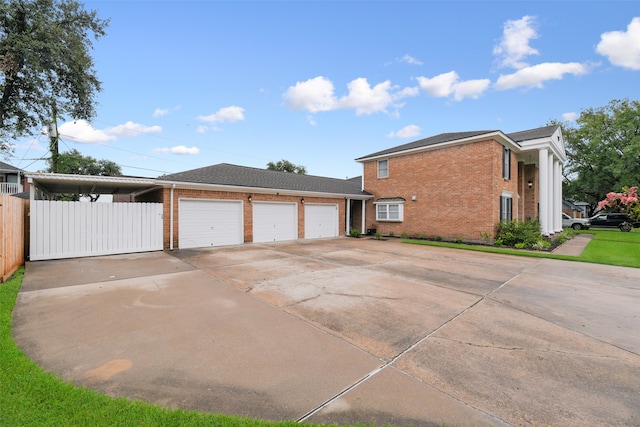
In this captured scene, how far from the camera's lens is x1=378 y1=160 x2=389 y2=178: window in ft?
59.2

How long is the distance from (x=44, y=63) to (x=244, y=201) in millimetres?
12487

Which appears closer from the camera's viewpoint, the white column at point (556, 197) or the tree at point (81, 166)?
the white column at point (556, 197)

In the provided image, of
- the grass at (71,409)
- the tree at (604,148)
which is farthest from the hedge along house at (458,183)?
the grass at (71,409)

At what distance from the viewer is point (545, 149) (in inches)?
604

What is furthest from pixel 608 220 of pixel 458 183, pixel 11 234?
pixel 11 234

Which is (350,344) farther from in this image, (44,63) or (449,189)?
(44,63)

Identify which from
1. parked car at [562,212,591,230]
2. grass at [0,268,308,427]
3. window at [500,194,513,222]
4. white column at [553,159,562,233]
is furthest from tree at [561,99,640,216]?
grass at [0,268,308,427]

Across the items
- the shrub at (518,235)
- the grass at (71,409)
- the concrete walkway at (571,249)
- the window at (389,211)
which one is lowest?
the concrete walkway at (571,249)

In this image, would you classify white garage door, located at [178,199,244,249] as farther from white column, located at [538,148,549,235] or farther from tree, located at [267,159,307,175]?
tree, located at [267,159,307,175]

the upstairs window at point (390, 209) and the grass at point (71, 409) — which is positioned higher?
the upstairs window at point (390, 209)

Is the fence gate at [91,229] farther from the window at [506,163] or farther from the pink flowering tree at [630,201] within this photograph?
the window at [506,163]

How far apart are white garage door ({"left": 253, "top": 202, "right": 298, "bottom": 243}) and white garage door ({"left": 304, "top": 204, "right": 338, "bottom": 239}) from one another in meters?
0.90

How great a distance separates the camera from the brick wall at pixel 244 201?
11.3 metres

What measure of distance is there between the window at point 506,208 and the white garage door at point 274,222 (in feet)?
37.0
